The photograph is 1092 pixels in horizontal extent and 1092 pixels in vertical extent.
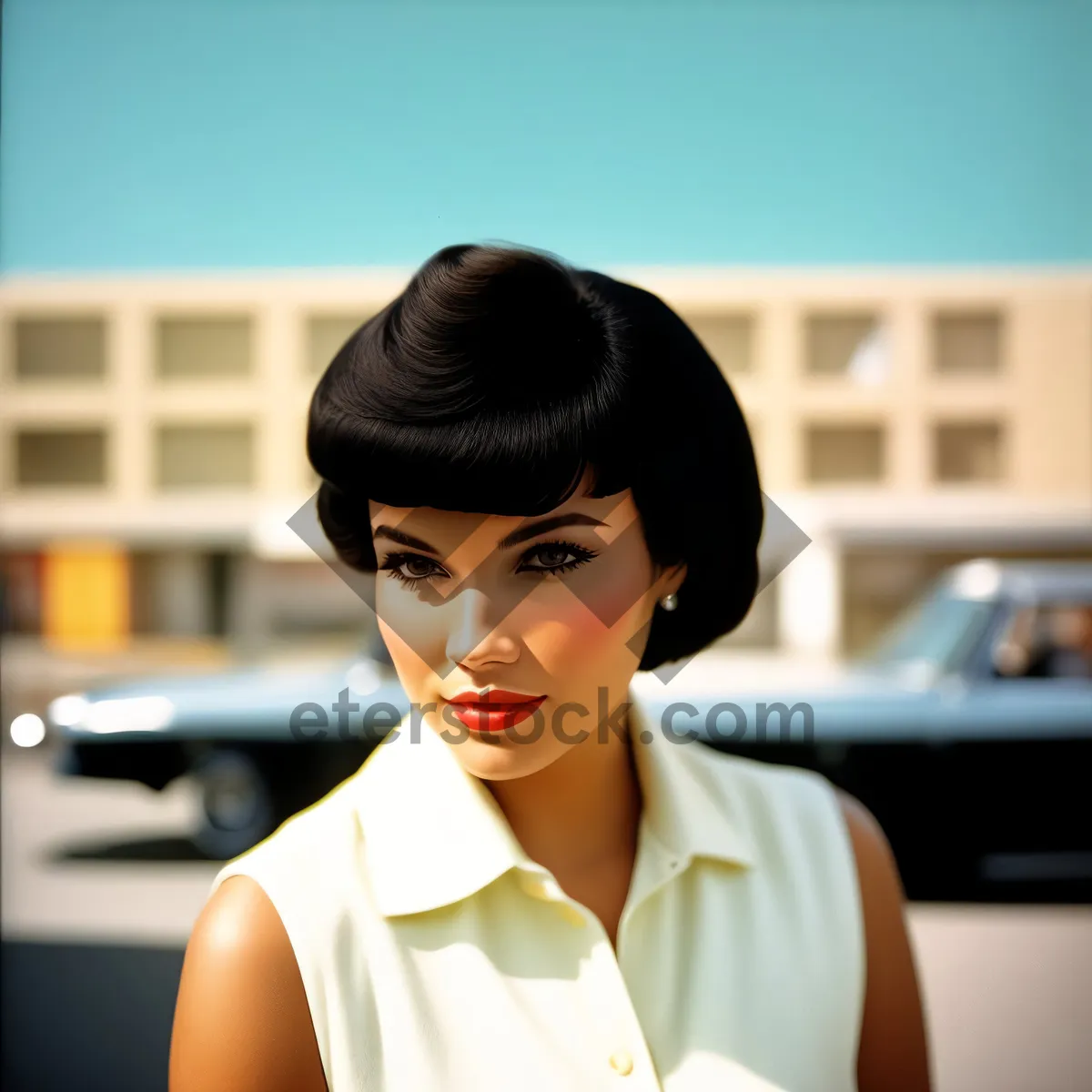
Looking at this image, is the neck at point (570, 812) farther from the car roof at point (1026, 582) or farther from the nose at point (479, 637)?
the car roof at point (1026, 582)

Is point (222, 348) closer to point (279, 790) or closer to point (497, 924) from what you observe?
point (279, 790)

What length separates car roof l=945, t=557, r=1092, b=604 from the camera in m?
3.37

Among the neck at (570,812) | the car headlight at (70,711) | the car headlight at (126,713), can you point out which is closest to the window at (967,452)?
the car headlight at (126,713)

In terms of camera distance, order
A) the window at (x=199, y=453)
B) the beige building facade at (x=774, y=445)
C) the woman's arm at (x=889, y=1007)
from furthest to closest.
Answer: the window at (x=199, y=453), the beige building facade at (x=774, y=445), the woman's arm at (x=889, y=1007)

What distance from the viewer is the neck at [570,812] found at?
996 mm

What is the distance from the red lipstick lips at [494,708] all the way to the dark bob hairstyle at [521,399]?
17 cm

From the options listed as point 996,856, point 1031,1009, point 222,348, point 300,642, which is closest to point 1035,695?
point 996,856

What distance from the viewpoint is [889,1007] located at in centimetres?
100

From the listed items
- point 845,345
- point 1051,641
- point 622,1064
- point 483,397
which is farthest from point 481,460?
point 845,345

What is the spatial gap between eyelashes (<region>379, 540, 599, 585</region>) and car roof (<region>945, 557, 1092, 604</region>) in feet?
9.68

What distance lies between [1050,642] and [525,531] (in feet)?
10.6

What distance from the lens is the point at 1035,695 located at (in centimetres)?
322

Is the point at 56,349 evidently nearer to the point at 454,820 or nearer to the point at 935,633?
the point at 935,633

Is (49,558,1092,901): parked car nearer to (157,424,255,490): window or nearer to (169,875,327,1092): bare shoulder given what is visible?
(169,875,327,1092): bare shoulder
